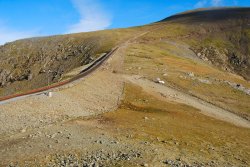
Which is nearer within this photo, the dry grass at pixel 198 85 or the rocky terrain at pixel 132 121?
the rocky terrain at pixel 132 121

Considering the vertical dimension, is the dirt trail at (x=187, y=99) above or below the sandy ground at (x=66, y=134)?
below

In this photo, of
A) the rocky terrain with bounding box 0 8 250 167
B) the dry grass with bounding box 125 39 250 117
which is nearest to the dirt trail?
the rocky terrain with bounding box 0 8 250 167

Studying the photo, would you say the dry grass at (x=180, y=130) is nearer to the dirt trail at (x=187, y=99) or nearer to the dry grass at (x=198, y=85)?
the dirt trail at (x=187, y=99)

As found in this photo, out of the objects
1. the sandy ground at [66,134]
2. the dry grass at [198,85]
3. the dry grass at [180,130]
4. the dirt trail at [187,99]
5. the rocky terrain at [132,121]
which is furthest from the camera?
the dry grass at [198,85]

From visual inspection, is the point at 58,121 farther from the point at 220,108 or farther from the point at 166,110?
the point at 220,108

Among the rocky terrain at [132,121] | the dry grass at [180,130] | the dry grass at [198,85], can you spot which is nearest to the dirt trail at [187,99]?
the rocky terrain at [132,121]

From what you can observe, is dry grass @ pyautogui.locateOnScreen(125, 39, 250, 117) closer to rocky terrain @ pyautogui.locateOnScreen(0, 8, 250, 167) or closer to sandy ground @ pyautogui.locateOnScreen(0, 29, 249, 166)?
rocky terrain @ pyautogui.locateOnScreen(0, 8, 250, 167)

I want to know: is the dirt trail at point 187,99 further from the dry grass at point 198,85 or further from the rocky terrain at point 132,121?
the dry grass at point 198,85

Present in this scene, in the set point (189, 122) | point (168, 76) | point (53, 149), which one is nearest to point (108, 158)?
point (53, 149)

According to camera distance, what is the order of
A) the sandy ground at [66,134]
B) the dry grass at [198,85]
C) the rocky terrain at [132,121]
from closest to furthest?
the sandy ground at [66,134] < the rocky terrain at [132,121] < the dry grass at [198,85]
